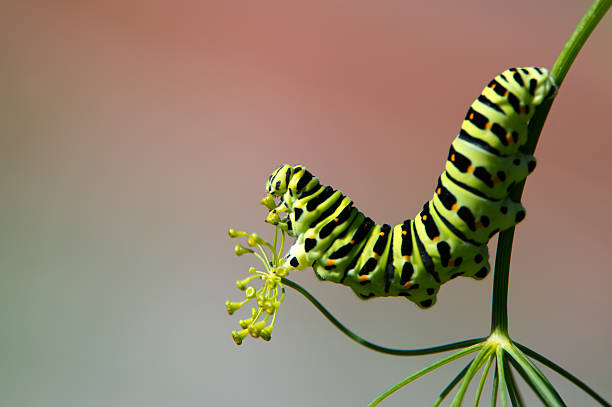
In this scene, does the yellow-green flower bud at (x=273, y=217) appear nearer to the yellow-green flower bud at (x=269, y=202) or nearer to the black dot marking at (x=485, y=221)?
the yellow-green flower bud at (x=269, y=202)

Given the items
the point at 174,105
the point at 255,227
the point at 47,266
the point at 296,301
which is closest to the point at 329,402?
the point at 296,301

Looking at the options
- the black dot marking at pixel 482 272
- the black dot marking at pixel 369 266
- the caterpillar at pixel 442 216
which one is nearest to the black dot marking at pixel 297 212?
the caterpillar at pixel 442 216

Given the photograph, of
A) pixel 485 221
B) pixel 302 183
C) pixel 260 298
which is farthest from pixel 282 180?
pixel 485 221

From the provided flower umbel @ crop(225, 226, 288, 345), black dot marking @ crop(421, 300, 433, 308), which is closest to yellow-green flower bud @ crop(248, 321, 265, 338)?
flower umbel @ crop(225, 226, 288, 345)

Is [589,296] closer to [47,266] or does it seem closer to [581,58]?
[581,58]

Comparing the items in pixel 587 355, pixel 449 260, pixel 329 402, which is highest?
pixel 587 355

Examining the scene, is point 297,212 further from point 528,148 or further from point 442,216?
point 528,148
